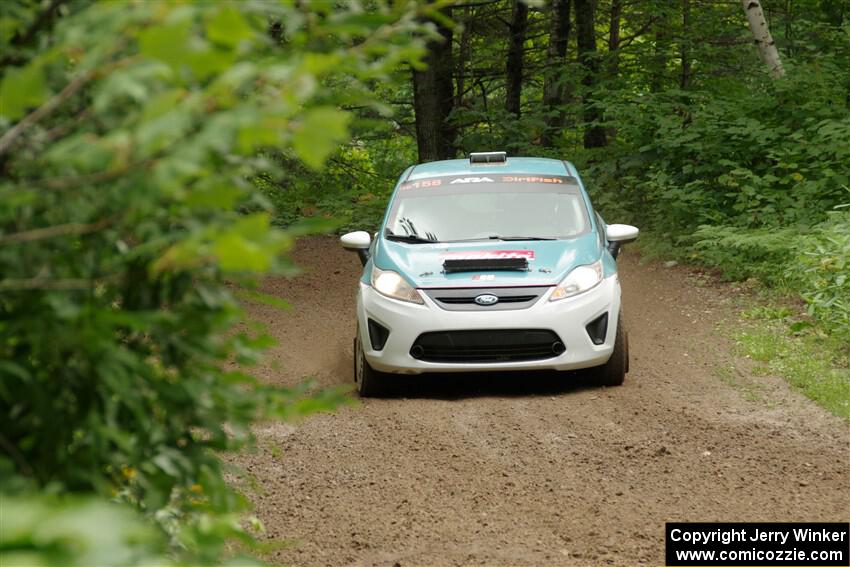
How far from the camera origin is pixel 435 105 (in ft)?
68.2

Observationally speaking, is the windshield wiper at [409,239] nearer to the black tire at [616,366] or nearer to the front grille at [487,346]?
the front grille at [487,346]

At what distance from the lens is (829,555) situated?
198 inches

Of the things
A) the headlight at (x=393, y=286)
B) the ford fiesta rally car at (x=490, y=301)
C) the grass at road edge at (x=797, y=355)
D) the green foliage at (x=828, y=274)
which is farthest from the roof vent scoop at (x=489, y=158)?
the green foliage at (x=828, y=274)

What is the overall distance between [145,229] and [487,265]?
6249mm

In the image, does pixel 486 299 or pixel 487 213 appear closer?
pixel 486 299

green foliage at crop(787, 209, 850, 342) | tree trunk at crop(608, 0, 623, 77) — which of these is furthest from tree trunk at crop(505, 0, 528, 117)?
green foliage at crop(787, 209, 850, 342)

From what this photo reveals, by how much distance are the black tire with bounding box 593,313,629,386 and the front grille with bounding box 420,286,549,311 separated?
739mm

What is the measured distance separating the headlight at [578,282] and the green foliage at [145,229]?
580 centimetres

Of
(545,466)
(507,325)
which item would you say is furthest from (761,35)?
(545,466)

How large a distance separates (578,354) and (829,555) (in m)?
3.41

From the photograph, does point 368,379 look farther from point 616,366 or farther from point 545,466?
point 545,466

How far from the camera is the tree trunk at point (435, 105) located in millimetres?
20438

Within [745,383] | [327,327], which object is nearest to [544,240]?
[745,383]

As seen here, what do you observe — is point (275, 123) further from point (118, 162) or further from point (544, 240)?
point (544, 240)
